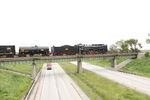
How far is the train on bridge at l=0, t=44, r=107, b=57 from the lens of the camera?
42781 mm

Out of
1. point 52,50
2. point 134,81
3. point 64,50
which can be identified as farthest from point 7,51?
point 134,81

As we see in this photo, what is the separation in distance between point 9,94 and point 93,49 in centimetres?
4474

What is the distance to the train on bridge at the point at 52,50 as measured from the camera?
42781 millimetres

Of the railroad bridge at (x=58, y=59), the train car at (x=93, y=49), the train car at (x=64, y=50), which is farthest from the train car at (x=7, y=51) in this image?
the train car at (x=93, y=49)

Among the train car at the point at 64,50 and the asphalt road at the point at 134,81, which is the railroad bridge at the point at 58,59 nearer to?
the train car at the point at 64,50

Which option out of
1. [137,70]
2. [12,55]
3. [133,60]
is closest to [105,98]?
[137,70]

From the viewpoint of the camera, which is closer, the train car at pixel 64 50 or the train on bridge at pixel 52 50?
the train on bridge at pixel 52 50

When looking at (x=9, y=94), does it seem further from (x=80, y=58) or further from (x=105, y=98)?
(x=80, y=58)

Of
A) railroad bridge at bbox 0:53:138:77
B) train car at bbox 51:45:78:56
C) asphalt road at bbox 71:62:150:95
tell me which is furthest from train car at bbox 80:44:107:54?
asphalt road at bbox 71:62:150:95

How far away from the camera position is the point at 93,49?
6000cm

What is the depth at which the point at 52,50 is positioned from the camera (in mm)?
55125

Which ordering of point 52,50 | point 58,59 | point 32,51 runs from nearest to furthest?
point 32,51 → point 58,59 → point 52,50

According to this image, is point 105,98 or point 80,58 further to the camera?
point 80,58

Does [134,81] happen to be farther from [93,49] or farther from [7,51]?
[7,51]
